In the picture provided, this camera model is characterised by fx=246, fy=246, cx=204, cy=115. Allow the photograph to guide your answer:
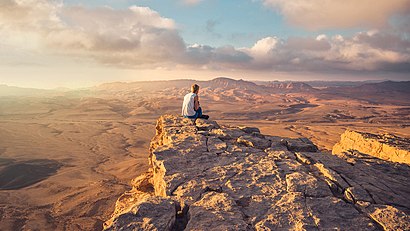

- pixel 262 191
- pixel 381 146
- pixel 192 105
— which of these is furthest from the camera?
pixel 381 146

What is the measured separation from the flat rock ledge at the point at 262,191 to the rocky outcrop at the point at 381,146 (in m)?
3.89

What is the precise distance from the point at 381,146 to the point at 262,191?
988 cm

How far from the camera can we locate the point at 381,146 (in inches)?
443

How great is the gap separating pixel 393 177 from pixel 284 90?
184128 millimetres

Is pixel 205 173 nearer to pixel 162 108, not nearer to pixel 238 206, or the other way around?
pixel 238 206

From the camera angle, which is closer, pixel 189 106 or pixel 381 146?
pixel 189 106

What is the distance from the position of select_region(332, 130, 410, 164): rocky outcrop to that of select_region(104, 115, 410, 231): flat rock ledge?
389 cm

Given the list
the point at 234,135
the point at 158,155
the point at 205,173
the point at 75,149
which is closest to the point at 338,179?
the point at 205,173

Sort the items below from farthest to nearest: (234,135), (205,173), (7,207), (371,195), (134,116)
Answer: (134,116)
(7,207)
(234,135)
(205,173)
(371,195)

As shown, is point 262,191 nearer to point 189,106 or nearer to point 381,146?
point 189,106

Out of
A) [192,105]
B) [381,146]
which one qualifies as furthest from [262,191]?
[381,146]

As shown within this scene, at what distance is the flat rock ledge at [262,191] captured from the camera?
341 cm

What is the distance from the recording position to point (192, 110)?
8.62 m

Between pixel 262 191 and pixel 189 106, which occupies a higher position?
pixel 189 106
